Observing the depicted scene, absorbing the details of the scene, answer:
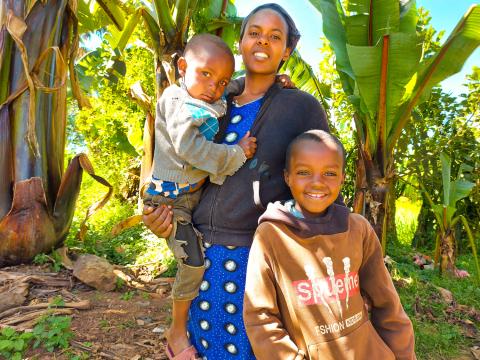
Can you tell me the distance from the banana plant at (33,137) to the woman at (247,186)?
1.55 meters

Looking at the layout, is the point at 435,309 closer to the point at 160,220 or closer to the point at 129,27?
the point at 160,220

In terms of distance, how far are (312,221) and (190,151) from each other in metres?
0.49

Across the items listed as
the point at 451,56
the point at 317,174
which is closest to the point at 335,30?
the point at 451,56

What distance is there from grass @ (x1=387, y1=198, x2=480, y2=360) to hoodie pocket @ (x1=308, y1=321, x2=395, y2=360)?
6.75 ft

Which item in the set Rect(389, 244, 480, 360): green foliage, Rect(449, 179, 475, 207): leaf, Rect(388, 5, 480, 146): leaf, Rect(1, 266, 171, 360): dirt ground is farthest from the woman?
Rect(449, 179, 475, 207): leaf

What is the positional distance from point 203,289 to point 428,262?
16.3 ft

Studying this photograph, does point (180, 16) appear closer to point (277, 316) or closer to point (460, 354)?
point (277, 316)

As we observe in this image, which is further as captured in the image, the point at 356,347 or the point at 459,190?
the point at 459,190

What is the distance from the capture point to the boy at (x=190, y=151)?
4.69ft

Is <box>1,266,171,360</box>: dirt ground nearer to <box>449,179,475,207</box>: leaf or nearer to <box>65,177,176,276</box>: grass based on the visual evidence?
<box>65,177,176,276</box>: grass

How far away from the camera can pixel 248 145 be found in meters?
1.44

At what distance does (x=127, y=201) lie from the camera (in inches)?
267

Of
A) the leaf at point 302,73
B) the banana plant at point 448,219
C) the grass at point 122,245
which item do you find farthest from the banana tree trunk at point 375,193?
the grass at point 122,245

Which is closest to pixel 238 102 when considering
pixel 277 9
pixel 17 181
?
pixel 277 9
